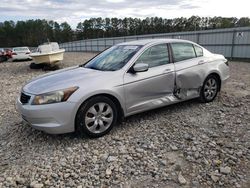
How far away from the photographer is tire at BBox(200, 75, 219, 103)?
5.49 metres

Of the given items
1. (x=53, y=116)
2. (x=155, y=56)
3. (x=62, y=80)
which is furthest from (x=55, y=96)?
(x=155, y=56)

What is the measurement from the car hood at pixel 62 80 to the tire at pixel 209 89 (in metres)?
2.47

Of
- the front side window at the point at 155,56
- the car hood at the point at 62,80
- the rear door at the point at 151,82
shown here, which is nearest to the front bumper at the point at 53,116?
the car hood at the point at 62,80

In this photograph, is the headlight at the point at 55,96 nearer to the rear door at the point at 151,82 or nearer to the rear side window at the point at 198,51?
the rear door at the point at 151,82

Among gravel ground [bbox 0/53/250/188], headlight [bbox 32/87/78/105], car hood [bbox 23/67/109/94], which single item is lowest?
gravel ground [bbox 0/53/250/188]

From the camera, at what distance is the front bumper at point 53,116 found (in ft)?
12.2

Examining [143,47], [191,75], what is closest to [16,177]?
[143,47]

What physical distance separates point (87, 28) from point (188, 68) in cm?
7891

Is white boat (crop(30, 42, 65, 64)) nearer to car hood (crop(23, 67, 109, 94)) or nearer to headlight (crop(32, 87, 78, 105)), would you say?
car hood (crop(23, 67, 109, 94))

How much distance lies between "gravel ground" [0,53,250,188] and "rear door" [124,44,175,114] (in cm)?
41

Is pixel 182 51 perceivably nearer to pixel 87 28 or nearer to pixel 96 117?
pixel 96 117

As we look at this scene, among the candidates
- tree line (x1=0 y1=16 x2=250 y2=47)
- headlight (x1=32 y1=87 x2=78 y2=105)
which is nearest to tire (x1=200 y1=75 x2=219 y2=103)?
headlight (x1=32 y1=87 x2=78 y2=105)

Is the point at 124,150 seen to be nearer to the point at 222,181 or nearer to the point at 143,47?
the point at 222,181

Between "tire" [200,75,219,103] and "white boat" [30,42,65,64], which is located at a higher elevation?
"white boat" [30,42,65,64]
